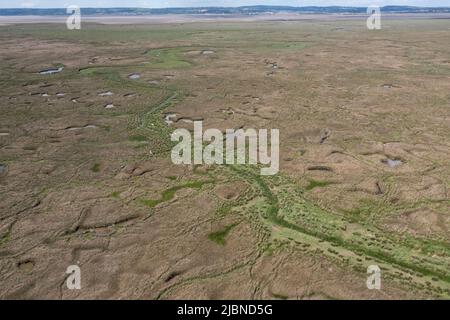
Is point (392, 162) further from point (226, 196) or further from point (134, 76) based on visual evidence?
point (134, 76)

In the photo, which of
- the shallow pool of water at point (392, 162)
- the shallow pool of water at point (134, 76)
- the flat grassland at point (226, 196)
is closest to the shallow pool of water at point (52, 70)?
the flat grassland at point (226, 196)

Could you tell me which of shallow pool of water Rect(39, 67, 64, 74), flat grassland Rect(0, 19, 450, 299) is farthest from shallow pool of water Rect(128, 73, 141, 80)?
shallow pool of water Rect(39, 67, 64, 74)

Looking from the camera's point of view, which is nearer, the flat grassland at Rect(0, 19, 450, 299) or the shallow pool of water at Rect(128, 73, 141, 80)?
the flat grassland at Rect(0, 19, 450, 299)

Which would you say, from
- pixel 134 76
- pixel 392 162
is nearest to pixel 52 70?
pixel 134 76

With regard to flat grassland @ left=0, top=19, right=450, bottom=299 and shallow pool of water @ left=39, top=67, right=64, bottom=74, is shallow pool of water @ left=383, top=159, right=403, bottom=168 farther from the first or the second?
shallow pool of water @ left=39, top=67, right=64, bottom=74

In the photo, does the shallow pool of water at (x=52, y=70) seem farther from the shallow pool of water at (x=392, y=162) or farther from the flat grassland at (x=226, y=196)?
the shallow pool of water at (x=392, y=162)

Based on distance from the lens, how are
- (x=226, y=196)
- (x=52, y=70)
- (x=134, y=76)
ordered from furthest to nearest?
(x=52, y=70)
(x=134, y=76)
(x=226, y=196)

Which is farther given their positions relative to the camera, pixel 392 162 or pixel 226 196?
pixel 392 162

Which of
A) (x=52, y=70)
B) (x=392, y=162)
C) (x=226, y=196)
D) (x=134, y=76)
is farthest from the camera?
(x=52, y=70)

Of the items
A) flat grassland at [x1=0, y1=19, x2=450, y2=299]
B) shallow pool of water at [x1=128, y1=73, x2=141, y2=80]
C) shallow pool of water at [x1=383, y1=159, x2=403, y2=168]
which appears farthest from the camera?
shallow pool of water at [x1=128, y1=73, x2=141, y2=80]

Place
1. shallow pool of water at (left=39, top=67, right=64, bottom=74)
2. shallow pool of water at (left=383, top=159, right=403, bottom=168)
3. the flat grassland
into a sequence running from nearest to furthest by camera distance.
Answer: the flat grassland < shallow pool of water at (left=383, top=159, right=403, bottom=168) < shallow pool of water at (left=39, top=67, right=64, bottom=74)
